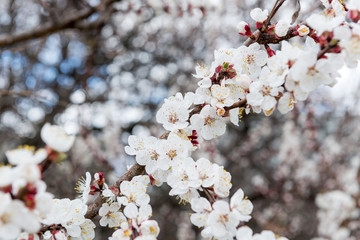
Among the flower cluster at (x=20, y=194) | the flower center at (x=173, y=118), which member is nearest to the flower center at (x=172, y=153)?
the flower center at (x=173, y=118)

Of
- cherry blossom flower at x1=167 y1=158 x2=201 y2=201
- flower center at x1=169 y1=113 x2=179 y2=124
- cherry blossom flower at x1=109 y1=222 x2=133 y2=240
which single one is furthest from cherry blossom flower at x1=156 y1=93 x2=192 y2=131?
cherry blossom flower at x1=109 y1=222 x2=133 y2=240

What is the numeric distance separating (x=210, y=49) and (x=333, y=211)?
3.31m

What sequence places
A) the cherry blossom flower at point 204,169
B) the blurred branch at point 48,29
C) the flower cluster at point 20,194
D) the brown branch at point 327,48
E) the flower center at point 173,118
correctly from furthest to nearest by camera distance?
the blurred branch at point 48,29 < the flower center at point 173,118 < the cherry blossom flower at point 204,169 < the brown branch at point 327,48 < the flower cluster at point 20,194

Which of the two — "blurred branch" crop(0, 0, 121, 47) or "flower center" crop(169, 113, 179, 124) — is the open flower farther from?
"blurred branch" crop(0, 0, 121, 47)

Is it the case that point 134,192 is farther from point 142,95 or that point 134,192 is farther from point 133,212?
point 142,95

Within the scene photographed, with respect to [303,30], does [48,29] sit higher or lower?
lower

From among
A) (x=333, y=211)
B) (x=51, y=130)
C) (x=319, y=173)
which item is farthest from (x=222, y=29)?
(x=51, y=130)

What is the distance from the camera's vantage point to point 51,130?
817mm

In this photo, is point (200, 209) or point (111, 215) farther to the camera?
point (111, 215)

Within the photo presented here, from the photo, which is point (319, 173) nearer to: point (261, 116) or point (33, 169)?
point (261, 116)

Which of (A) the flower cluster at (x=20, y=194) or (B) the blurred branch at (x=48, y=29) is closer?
(A) the flower cluster at (x=20, y=194)

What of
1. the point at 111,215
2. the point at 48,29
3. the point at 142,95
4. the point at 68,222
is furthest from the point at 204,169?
the point at 142,95

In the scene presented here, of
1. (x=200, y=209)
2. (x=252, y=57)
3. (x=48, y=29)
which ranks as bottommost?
(x=48, y=29)

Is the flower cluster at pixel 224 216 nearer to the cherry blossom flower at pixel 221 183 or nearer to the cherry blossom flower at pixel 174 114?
the cherry blossom flower at pixel 221 183
